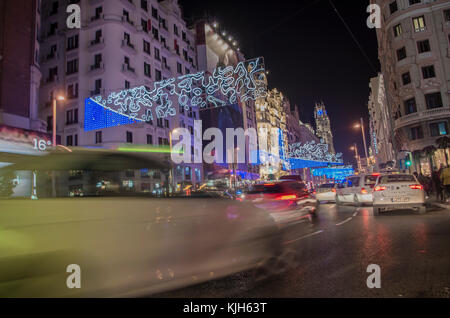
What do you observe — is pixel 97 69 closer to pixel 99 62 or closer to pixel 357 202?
pixel 99 62

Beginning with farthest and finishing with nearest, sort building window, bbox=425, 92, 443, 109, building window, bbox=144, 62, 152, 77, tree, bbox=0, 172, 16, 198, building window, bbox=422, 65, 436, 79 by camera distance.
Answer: building window, bbox=144, 62, 152, 77
building window, bbox=422, 65, 436, 79
building window, bbox=425, 92, 443, 109
tree, bbox=0, 172, 16, 198

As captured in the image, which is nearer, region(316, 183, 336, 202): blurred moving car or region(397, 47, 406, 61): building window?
region(316, 183, 336, 202): blurred moving car

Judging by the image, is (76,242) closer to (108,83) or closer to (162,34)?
(108,83)

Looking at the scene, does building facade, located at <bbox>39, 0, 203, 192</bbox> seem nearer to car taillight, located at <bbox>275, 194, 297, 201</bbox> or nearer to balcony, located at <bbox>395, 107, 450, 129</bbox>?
car taillight, located at <bbox>275, 194, 297, 201</bbox>

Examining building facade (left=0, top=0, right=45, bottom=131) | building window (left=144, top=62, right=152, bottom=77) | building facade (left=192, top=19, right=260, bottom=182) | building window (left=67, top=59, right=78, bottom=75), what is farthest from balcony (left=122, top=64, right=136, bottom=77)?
building facade (left=192, top=19, right=260, bottom=182)

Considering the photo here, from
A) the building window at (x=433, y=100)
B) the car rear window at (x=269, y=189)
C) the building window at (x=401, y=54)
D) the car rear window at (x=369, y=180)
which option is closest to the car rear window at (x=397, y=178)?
the car rear window at (x=269, y=189)

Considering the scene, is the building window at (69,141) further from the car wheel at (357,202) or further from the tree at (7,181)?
the tree at (7,181)

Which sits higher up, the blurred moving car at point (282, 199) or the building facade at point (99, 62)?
the building facade at point (99, 62)

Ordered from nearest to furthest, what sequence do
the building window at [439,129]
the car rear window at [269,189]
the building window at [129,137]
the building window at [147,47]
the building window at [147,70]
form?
1. the car rear window at [269,189]
2. the building window at [439,129]
3. the building window at [129,137]
4. the building window at [147,70]
5. the building window at [147,47]

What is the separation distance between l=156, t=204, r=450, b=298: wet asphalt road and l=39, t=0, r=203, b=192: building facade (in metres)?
23.8

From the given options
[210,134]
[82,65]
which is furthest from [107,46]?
[210,134]

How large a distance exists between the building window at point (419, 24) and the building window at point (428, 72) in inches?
155

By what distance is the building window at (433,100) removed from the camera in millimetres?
29725

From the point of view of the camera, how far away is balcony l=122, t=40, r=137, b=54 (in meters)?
32.1
